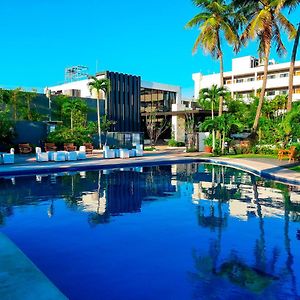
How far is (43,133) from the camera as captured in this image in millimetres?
27172

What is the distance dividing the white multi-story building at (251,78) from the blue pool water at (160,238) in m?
38.5

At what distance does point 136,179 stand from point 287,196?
5.74 meters

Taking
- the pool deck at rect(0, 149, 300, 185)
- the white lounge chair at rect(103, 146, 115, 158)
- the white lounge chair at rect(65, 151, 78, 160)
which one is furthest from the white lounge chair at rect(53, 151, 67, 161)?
the white lounge chair at rect(103, 146, 115, 158)

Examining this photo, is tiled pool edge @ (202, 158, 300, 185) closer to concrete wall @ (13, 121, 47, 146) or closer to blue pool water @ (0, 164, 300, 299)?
blue pool water @ (0, 164, 300, 299)

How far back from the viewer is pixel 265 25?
23.0 metres

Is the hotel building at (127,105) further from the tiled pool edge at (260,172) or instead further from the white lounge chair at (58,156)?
the white lounge chair at (58,156)

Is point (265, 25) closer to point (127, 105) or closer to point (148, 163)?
point (148, 163)

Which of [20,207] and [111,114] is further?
[111,114]

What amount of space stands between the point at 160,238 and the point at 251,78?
52.6 meters

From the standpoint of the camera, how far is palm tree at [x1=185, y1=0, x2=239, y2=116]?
25.3m

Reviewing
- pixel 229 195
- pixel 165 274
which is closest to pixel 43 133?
pixel 229 195

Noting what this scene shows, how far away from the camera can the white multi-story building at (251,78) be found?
48219 mm

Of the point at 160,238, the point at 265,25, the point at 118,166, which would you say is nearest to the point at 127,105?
the point at 265,25

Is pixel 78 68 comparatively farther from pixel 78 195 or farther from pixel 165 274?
pixel 165 274
